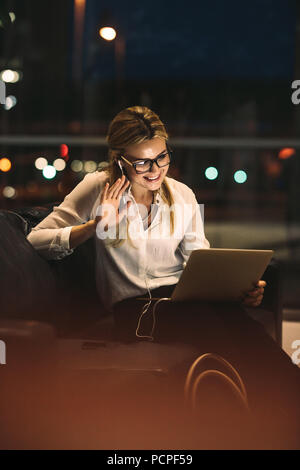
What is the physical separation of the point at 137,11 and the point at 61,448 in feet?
14.1

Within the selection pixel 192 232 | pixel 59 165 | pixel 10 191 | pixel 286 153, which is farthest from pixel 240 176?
pixel 10 191

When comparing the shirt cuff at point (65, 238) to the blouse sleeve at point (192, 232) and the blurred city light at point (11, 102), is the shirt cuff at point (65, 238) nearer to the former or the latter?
the blouse sleeve at point (192, 232)

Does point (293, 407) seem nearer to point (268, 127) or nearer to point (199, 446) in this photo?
point (199, 446)

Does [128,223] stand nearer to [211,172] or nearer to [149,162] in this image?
[149,162]

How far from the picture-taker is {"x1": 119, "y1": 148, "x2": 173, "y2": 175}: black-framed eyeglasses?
1.69m

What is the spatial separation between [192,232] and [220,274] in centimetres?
37

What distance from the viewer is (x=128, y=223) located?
1742 mm

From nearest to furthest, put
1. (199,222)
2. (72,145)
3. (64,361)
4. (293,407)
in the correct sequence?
1. (293,407)
2. (64,361)
3. (199,222)
4. (72,145)

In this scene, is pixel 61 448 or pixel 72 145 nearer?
pixel 61 448

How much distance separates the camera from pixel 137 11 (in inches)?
187

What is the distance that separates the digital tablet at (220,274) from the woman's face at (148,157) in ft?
1.29

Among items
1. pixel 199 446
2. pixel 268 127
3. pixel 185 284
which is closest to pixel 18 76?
pixel 268 127

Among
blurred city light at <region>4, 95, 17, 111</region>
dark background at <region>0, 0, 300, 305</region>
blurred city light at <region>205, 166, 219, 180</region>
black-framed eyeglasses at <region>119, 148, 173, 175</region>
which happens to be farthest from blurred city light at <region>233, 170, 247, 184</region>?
blurred city light at <region>4, 95, 17, 111</region>

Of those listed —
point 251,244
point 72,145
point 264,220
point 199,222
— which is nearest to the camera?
point 199,222
